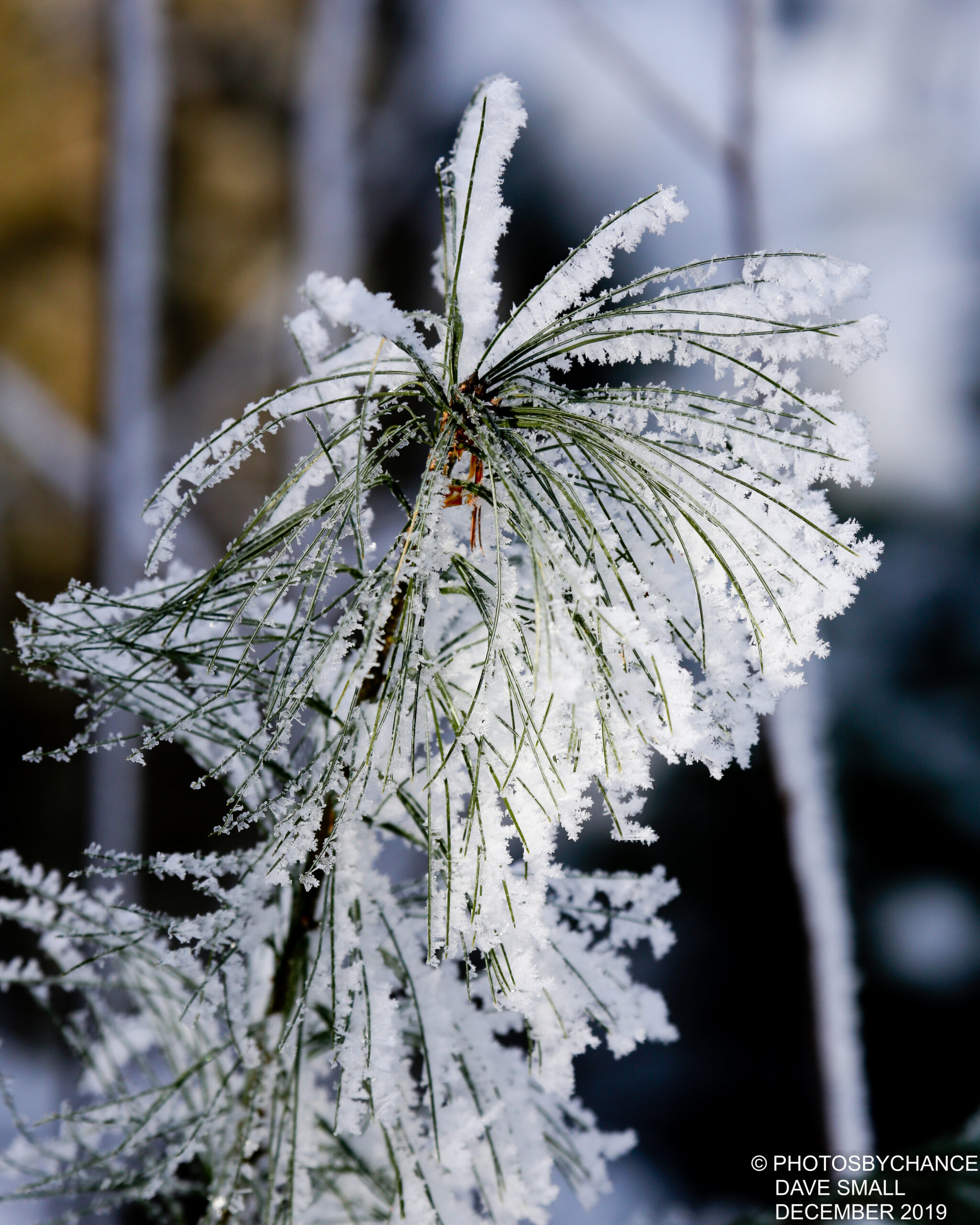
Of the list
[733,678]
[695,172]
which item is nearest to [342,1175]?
[733,678]

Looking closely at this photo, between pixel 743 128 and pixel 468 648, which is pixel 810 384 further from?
pixel 468 648

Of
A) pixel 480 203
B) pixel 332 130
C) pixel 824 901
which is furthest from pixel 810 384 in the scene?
pixel 332 130

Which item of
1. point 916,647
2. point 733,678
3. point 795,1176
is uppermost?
point 916,647

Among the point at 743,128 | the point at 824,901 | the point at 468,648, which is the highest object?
the point at 743,128

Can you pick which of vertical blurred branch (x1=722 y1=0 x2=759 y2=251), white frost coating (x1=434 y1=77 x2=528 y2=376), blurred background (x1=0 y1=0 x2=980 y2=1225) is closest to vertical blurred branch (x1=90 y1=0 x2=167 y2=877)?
blurred background (x1=0 y1=0 x2=980 y2=1225)

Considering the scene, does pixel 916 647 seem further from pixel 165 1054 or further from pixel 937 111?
pixel 165 1054

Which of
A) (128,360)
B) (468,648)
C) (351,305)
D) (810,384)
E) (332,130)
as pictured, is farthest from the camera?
(128,360)
